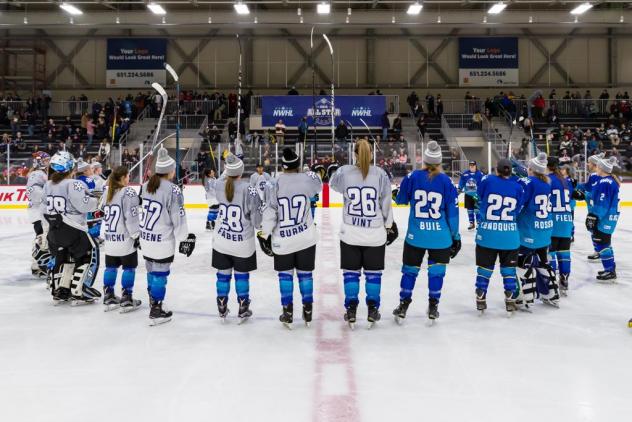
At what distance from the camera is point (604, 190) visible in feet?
19.4

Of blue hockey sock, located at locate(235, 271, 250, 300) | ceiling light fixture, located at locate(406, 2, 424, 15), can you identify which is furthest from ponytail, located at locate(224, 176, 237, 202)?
ceiling light fixture, located at locate(406, 2, 424, 15)

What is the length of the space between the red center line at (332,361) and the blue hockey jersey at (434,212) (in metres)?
Answer: 0.97

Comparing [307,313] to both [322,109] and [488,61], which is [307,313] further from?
[488,61]

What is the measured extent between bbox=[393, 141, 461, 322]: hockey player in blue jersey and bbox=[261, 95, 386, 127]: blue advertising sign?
16369mm

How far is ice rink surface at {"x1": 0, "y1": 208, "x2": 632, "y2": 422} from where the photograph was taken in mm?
2729

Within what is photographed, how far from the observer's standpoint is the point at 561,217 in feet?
16.8

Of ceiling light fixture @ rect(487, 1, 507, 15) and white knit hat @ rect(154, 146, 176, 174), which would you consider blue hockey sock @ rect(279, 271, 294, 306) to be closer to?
white knit hat @ rect(154, 146, 176, 174)

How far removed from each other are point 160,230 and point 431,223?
2.16 metres

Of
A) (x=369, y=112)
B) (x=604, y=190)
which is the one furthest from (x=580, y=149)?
(x=604, y=190)

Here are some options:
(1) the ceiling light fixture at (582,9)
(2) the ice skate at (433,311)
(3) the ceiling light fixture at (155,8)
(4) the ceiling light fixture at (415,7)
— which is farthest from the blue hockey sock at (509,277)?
(1) the ceiling light fixture at (582,9)

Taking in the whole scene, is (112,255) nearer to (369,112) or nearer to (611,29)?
(369,112)

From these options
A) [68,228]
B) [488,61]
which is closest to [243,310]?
[68,228]

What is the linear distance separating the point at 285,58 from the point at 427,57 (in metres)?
6.85

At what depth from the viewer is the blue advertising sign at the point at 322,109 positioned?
2039cm
